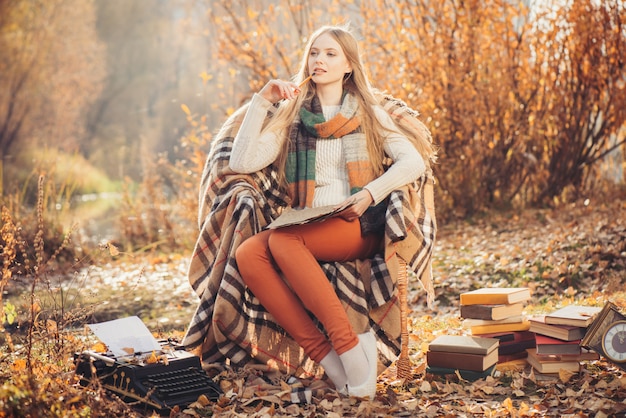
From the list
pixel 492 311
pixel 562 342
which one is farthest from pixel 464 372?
pixel 562 342

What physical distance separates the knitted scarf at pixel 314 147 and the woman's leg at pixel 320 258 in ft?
0.80

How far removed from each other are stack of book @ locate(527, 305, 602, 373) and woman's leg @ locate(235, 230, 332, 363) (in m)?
0.83

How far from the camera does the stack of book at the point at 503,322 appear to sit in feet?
10.00

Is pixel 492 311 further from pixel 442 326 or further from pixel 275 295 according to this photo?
pixel 442 326

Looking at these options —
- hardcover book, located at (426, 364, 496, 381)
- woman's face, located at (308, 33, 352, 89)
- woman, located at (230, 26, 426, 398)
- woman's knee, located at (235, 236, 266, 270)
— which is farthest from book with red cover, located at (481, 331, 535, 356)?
woman's face, located at (308, 33, 352, 89)

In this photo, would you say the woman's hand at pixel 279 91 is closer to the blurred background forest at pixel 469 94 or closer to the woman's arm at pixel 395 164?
the woman's arm at pixel 395 164

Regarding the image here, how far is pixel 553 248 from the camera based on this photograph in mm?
5363

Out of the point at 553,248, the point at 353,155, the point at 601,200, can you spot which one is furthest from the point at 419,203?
the point at 601,200

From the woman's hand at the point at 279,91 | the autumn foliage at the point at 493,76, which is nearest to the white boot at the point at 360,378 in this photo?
the woman's hand at the point at 279,91

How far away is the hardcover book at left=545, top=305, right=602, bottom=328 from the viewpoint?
9.34ft

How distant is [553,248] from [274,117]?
2837mm

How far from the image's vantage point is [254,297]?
121 inches

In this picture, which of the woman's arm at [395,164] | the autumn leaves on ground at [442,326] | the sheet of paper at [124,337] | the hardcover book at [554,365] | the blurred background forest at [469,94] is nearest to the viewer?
the autumn leaves on ground at [442,326]

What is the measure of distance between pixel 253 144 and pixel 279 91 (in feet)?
0.86
